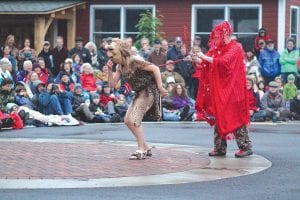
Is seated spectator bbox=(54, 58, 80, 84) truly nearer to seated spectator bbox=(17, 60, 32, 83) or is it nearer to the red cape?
seated spectator bbox=(17, 60, 32, 83)

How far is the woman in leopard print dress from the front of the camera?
12422 mm

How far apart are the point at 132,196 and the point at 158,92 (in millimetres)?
3674

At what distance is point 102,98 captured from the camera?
22.4 meters

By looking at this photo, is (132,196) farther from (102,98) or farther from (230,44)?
(102,98)

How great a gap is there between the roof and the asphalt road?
928 cm

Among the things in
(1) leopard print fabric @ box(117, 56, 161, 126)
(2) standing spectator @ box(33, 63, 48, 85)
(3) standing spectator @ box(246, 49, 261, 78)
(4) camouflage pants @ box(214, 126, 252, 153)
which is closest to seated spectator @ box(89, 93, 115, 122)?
(2) standing spectator @ box(33, 63, 48, 85)

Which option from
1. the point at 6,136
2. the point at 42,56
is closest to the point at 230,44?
the point at 6,136

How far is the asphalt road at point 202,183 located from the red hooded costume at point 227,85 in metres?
0.86

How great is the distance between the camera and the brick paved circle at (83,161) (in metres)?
10.9

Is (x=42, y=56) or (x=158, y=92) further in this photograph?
(x=42, y=56)

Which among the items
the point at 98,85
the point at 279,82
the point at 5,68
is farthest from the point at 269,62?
the point at 5,68

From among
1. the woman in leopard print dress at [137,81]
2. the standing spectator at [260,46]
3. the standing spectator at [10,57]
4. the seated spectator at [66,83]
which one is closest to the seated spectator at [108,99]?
the seated spectator at [66,83]

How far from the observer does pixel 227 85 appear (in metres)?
12.8

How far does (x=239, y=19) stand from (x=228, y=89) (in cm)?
1572
